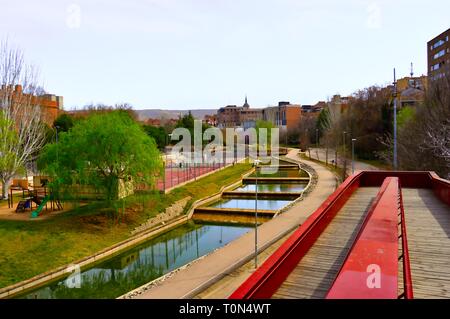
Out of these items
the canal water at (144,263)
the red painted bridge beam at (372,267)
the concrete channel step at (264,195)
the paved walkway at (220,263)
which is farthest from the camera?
the concrete channel step at (264,195)

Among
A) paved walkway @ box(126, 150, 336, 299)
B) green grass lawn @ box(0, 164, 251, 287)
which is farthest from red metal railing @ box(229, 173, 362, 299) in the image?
green grass lawn @ box(0, 164, 251, 287)

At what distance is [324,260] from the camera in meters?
8.29

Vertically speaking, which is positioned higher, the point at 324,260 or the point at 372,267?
the point at 372,267

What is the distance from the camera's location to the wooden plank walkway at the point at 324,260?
6.89 meters

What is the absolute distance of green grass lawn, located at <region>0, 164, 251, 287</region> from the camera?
56.7 feet

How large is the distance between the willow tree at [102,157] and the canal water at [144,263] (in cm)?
403

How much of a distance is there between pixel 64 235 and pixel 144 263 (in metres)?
4.59

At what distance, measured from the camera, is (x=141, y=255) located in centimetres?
2073

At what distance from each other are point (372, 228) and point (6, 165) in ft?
86.2

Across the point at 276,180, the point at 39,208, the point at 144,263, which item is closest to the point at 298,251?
the point at 144,263

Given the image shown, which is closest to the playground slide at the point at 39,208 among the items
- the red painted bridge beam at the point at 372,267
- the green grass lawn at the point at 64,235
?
the green grass lawn at the point at 64,235

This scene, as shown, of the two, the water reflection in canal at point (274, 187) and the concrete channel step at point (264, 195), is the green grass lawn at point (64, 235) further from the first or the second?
the water reflection in canal at point (274, 187)

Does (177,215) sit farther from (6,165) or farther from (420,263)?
(420,263)

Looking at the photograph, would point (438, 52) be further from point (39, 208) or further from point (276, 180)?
point (39, 208)
